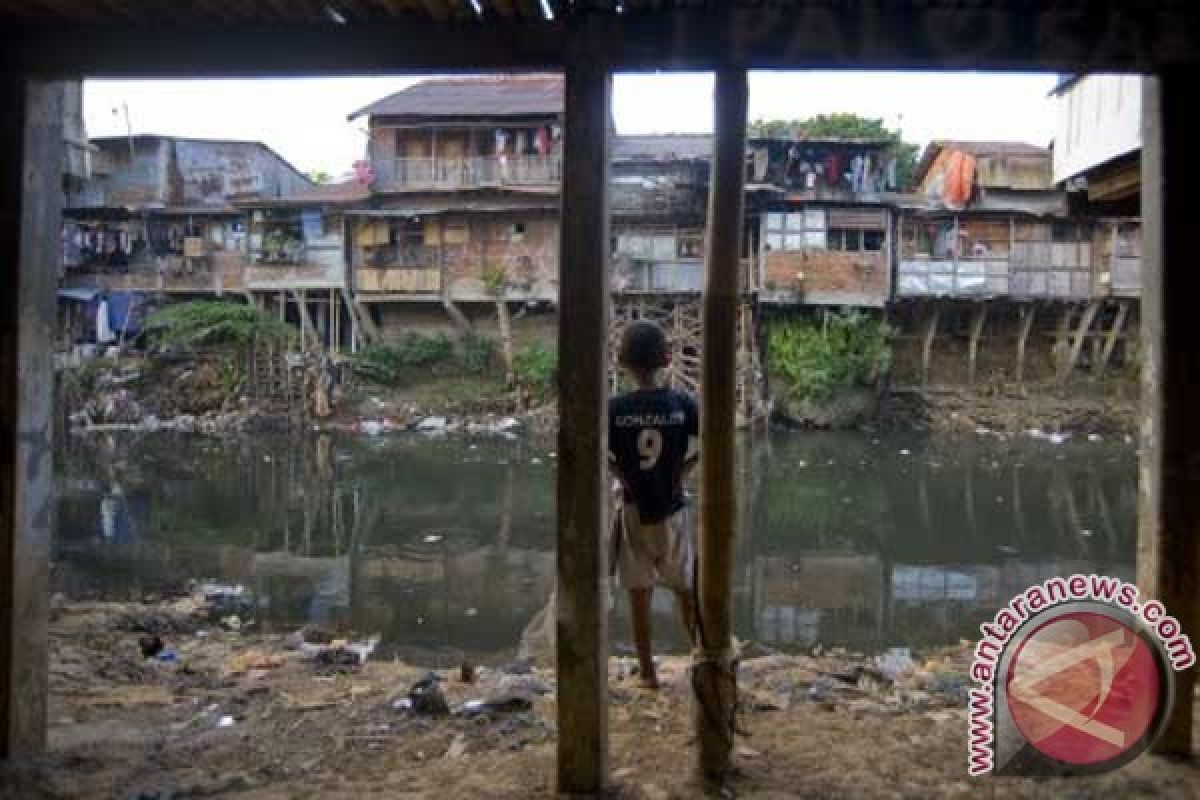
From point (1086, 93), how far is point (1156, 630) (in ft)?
10.1

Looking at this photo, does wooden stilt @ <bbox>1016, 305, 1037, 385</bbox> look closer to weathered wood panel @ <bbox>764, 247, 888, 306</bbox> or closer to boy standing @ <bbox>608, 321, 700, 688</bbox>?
weathered wood panel @ <bbox>764, 247, 888, 306</bbox>

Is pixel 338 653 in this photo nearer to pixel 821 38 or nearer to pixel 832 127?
pixel 821 38

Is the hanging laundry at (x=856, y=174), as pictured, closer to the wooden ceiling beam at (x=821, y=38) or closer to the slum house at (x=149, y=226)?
the slum house at (x=149, y=226)

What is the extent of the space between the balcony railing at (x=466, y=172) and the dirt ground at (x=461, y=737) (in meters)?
21.0

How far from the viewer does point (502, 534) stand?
12617mm

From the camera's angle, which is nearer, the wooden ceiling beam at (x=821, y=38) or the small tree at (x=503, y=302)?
the wooden ceiling beam at (x=821, y=38)

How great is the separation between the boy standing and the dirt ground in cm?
61

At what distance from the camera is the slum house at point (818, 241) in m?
24.7

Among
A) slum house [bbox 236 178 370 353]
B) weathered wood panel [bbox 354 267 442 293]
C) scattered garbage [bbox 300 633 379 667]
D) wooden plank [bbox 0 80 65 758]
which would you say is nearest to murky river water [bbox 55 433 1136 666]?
scattered garbage [bbox 300 633 379 667]

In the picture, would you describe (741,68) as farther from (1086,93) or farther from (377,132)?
(377,132)

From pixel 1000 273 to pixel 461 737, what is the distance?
24.8m

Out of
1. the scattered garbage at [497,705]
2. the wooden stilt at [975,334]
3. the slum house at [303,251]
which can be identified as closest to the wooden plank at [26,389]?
the scattered garbage at [497,705]

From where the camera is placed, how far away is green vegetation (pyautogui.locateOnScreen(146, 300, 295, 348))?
25.6 meters

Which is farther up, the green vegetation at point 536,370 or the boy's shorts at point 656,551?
the green vegetation at point 536,370
